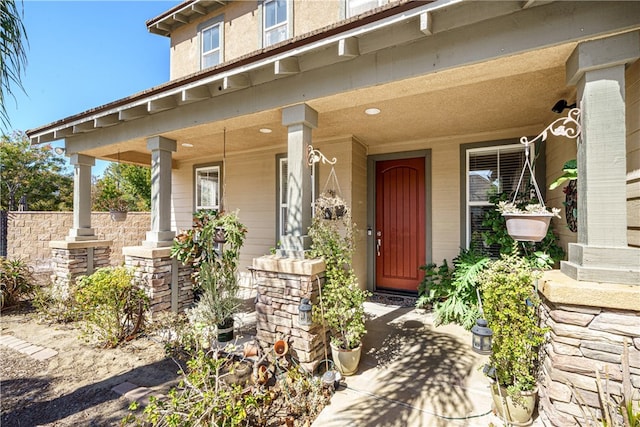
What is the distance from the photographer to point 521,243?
4.01 m

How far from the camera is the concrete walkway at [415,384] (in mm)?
2264

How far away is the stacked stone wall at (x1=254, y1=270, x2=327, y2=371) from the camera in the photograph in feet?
9.39

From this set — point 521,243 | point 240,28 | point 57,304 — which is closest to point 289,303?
point 521,243

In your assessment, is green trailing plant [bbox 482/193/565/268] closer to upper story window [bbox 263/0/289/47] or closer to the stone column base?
upper story window [bbox 263/0/289/47]

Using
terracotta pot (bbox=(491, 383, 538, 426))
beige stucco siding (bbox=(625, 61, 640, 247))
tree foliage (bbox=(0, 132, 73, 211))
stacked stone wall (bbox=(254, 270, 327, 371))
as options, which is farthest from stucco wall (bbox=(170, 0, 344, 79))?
tree foliage (bbox=(0, 132, 73, 211))

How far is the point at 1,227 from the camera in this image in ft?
23.6

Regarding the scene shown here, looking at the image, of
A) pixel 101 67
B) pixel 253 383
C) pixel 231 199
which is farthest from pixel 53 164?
pixel 253 383

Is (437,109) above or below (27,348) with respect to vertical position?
above

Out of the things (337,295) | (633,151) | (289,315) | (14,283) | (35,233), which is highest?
(633,151)

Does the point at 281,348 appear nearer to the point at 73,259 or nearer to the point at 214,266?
the point at 214,266

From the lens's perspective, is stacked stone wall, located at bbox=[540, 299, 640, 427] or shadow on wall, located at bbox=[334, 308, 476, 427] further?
shadow on wall, located at bbox=[334, 308, 476, 427]

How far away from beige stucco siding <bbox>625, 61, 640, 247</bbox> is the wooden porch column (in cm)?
22

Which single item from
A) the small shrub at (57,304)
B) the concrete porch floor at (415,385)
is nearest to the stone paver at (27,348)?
the small shrub at (57,304)

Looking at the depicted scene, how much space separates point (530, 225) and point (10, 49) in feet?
14.2
